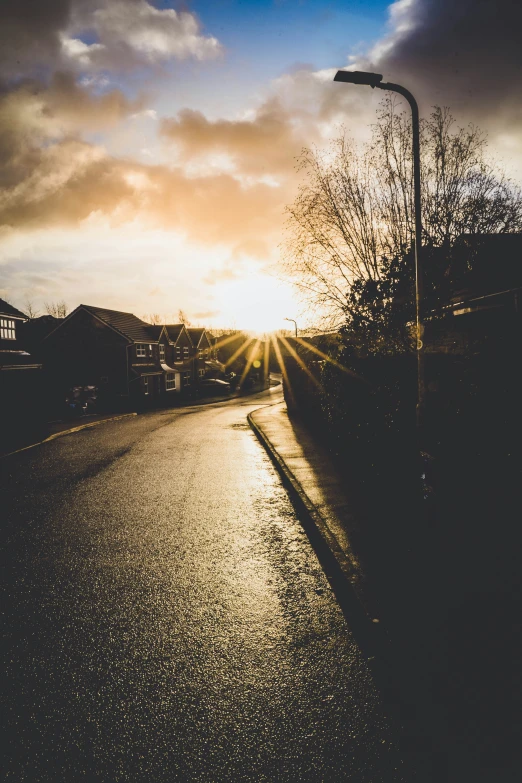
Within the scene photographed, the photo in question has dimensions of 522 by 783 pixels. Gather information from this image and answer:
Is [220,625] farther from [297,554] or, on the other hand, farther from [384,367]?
[384,367]

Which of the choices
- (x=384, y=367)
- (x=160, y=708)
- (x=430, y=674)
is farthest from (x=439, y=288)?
(x=160, y=708)

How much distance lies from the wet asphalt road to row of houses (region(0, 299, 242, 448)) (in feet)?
62.5

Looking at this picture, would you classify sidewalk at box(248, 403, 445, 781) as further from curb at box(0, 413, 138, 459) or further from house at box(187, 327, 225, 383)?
house at box(187, 327, 225, 383)

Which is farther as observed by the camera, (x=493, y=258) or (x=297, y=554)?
(x=493, y=258)

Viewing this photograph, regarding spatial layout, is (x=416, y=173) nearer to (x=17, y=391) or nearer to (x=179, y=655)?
(x=179, y=655)

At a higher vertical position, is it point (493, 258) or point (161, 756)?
point (493, 258)

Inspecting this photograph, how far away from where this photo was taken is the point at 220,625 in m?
4.18

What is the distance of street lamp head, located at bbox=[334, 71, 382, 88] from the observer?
6.37 m

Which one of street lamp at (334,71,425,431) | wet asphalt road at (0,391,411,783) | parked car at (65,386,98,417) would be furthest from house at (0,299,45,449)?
street lamp at (334,71,425,431)

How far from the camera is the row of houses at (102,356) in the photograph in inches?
1200

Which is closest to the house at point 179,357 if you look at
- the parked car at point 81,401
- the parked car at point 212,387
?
the parked car at point 212,387

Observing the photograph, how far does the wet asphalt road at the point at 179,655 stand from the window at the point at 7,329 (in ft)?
65.3

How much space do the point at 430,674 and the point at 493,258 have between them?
441 inches

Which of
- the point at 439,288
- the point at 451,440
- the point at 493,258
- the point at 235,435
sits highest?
the point at 493,258
